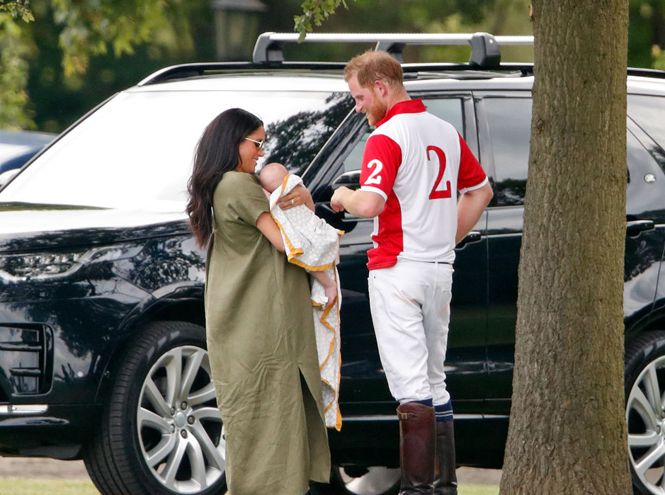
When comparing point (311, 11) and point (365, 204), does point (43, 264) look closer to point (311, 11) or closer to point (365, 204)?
point (365, 204)

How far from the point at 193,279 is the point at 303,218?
0.91 metres

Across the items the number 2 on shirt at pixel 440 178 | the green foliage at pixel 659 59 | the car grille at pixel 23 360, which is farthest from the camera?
the green foliage at pixel 659 59

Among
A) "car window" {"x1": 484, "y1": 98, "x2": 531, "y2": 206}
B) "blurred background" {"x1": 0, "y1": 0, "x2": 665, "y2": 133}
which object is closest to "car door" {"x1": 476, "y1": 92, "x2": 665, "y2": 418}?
"car window" {"x1": 484, "y1": 98, "x2": 531, "y2": 206}

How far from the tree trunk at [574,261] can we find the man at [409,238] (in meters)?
0.36

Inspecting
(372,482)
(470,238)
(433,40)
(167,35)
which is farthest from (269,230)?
(167,35)

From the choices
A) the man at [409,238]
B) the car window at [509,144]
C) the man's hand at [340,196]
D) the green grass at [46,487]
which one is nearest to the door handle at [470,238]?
the car window at [509,144]

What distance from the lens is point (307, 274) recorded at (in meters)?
5.17

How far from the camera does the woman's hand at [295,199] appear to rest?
5008 millimetres

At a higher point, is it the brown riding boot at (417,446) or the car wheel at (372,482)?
the brown riding boot at (417,446)

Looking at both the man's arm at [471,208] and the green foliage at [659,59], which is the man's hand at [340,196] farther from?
the green foliage at [659,59]

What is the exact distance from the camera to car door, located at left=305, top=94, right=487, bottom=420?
591cm

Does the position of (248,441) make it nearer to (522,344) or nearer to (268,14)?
(522,344)

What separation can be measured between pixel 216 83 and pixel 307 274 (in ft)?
6.40

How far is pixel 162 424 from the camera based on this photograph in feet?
18.8
